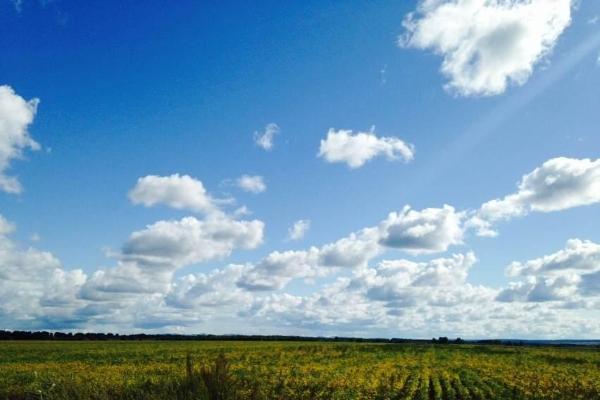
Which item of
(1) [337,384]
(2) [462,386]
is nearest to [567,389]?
(2) [462,386]

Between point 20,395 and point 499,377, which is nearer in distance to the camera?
point 20,395

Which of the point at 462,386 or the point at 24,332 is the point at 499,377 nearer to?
the point at 462,386

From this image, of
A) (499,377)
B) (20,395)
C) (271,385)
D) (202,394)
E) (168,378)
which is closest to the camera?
(202,394)

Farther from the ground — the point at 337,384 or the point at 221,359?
the point at 221,359

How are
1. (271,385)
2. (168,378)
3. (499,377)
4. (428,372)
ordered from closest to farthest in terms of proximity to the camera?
(168,378)
(271,385)
(499,377)
(428,372)

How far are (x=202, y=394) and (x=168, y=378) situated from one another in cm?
121

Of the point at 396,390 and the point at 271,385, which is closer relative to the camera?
the point at 396,390

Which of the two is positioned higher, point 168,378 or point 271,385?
point 168,378

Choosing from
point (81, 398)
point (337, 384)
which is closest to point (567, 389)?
point (337, 384)

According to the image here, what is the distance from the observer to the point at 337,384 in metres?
28.9

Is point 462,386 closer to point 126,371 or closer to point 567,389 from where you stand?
point 567,389

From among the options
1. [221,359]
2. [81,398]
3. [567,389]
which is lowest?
[567,389]

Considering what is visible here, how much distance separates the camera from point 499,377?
34594 mm

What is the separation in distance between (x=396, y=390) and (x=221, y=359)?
21990mm
